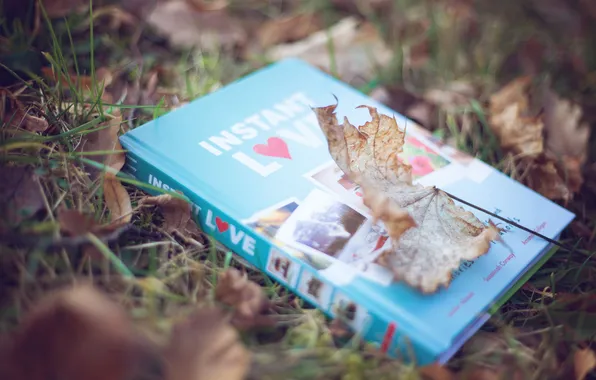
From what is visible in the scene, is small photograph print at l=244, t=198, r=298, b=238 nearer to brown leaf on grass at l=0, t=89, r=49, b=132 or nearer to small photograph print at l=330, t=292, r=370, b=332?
small photograph print at l=330, t=292, r=370, b=332

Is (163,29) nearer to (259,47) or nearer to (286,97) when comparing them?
(259,47)

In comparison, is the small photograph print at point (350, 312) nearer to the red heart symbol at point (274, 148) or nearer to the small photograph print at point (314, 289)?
the small photograph print at point (314, 289)

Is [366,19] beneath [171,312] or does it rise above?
above

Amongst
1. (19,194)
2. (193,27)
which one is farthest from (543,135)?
(19,194)

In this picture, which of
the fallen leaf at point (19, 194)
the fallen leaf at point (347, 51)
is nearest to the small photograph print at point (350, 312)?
the fallen leaf at point (19, 194)

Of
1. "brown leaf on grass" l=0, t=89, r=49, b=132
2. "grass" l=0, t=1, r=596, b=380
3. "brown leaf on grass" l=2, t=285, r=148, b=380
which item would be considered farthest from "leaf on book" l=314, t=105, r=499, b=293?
"brown leaf on grass" l=0, t=89, r=49, b=132

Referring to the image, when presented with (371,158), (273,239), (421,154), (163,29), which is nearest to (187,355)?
(273,239)
